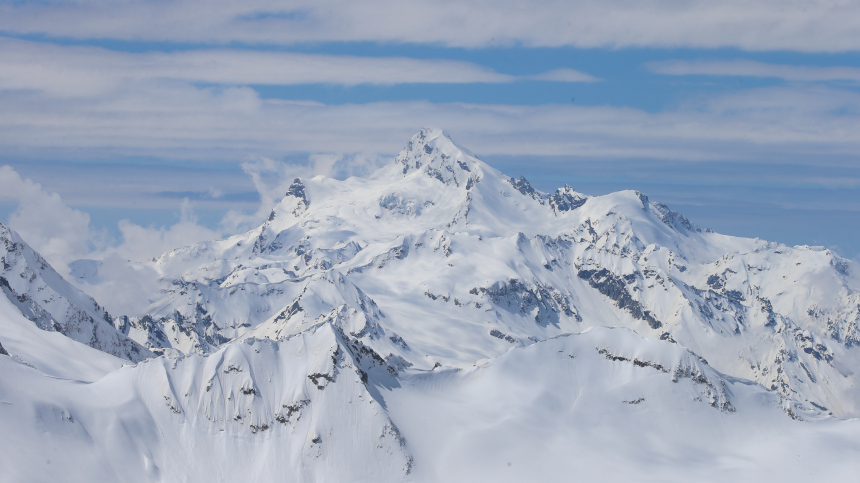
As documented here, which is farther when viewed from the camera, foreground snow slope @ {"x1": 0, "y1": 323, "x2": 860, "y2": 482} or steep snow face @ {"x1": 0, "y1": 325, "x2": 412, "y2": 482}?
foreground snow slope @ {"x1": 0, "y1": 323, "x2": 860, "y2": 482}

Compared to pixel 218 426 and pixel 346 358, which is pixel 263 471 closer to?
pixel 218 426

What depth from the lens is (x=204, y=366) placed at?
196 meters

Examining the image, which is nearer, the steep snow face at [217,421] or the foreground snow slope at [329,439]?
the steep snow face at [217,421]

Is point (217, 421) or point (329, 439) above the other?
point (217, 421)

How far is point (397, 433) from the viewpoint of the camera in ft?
622

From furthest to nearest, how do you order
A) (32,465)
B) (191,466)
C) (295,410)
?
1. (295,410)
2. (191,466)
3. (32,465)

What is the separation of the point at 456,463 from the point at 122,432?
72110 millimetres

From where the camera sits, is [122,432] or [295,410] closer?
[122,432]

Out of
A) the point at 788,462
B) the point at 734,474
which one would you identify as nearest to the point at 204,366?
the point at 734,474

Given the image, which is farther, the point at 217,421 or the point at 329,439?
the point at 217,421

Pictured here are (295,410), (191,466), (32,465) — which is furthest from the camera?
(295,410)

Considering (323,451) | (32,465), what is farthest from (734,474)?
(32,465)

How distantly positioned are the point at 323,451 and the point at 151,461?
36.7 meters

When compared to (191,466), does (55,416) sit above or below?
above
